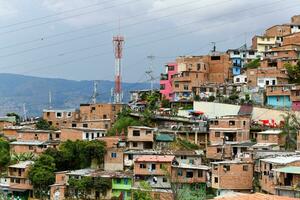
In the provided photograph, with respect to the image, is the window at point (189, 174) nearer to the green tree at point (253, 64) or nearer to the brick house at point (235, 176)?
the brick house at point (235, 176)

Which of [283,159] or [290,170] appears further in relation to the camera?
[283,159]

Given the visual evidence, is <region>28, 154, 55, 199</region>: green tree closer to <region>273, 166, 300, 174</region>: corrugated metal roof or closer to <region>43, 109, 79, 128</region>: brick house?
<region>43, 109, 79, 128</region>: brick house

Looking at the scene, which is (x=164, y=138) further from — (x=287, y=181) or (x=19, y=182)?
(x=287, y=181)

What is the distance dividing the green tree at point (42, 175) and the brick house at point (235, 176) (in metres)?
11.5

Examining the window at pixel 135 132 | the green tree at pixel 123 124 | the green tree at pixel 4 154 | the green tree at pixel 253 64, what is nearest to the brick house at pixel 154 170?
the window at pixel 135 132

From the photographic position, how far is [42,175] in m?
38.6

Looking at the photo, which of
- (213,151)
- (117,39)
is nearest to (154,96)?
(117,39)

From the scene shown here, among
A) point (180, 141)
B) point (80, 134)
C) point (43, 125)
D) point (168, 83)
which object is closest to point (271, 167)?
point (180, 141)

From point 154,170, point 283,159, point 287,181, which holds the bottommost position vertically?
point 154,170

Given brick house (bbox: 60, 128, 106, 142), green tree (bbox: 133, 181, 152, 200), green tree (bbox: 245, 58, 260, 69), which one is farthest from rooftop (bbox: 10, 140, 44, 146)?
green tree (bbox: 245, 58, 260, 69)

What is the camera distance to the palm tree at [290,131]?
37.1 metres

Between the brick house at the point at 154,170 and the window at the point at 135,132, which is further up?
the window at the point at 135,132

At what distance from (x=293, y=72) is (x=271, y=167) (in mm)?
17762

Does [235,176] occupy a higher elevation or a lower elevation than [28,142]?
lower
